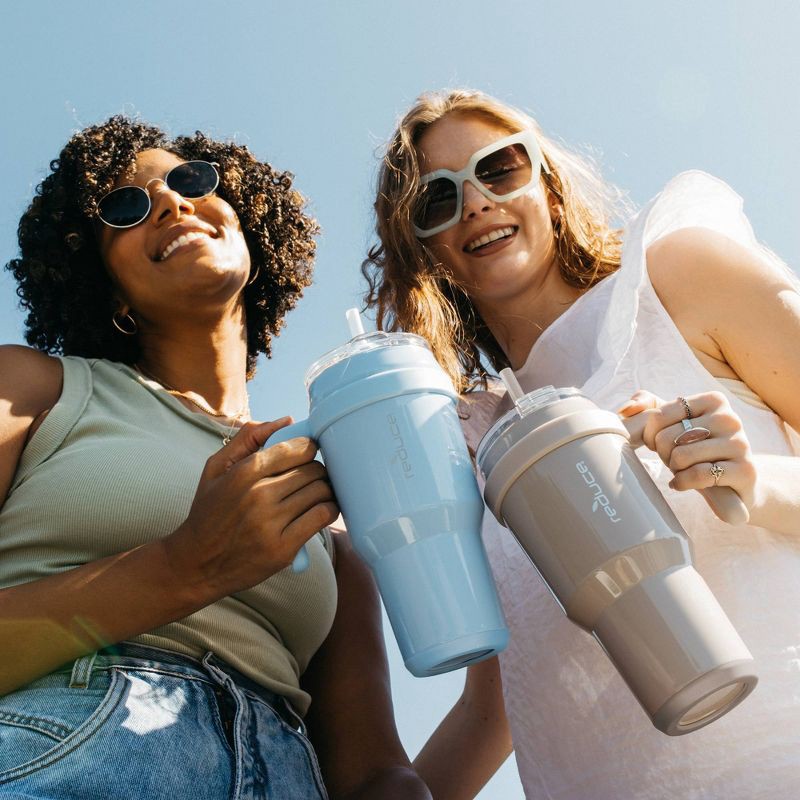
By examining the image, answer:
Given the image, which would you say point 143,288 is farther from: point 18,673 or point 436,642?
point 436,642

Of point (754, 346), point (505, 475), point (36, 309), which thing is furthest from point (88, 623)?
point (36, 309)

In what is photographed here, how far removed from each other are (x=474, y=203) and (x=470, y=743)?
1765mm

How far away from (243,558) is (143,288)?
1.57 metres

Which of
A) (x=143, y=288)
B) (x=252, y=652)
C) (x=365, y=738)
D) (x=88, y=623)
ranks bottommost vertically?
(x=365, y=738)

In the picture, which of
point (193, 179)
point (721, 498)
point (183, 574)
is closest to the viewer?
point (721, 498)

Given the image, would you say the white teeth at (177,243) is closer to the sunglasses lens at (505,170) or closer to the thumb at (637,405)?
the sunglasses lens at (505,170)

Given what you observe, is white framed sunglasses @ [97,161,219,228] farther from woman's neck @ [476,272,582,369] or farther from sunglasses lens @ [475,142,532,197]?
woman's neck @ [476,272,582,369]

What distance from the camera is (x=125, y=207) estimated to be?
2992 mm

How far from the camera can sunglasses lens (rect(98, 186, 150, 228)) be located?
9.71 feet

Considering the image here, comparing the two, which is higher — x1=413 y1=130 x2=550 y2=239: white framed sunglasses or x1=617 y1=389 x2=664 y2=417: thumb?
x1=413 y1=130 x2=550 y2=239: white framed sunglasses

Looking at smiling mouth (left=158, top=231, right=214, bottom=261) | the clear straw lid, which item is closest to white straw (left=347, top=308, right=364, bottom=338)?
the clear straw lid

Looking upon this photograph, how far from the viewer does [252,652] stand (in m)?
2.09

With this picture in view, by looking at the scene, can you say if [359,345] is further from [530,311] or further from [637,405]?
[530,311]

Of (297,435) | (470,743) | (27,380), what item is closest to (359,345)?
(297,435)
